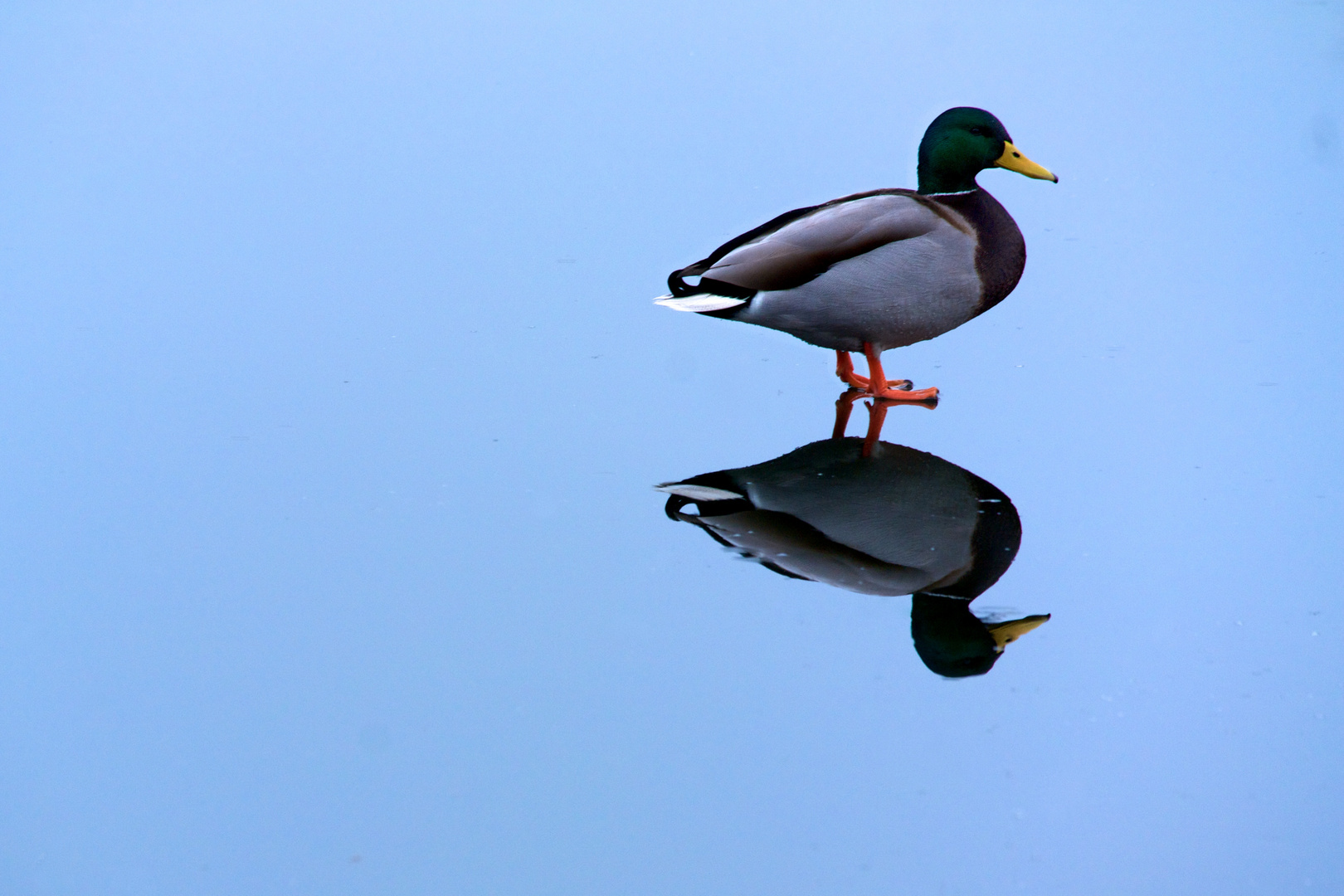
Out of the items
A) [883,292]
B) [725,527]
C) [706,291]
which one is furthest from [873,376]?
[725,527]

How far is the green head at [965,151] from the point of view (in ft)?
13.2

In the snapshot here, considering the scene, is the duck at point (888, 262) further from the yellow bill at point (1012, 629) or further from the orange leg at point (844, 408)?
the yellow bill at point (1012, 629)

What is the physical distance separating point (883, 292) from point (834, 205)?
1.25 ft

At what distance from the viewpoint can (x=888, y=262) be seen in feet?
12.4

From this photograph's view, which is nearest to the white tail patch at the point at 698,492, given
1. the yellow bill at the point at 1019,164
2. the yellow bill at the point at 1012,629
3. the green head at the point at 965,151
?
the yellow bill at the point at 1012,629

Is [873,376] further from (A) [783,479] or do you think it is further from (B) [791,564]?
(B) [791,564]

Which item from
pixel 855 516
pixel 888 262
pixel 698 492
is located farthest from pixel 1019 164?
pixel 698 492

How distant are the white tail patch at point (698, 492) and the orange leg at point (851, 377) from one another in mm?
934

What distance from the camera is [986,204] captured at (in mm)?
4023

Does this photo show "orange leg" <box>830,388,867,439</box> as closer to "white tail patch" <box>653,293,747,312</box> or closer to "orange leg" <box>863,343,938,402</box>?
"orange leg" <box>863,343,938,402</box>

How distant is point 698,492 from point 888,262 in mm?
996

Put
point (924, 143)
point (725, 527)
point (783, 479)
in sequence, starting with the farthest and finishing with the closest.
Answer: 1. point (924, 143)
2. point (783, 479)
3. point (725, 527)

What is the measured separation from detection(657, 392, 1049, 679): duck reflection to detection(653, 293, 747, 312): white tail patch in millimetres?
537

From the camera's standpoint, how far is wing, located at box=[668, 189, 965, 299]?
3.81m
